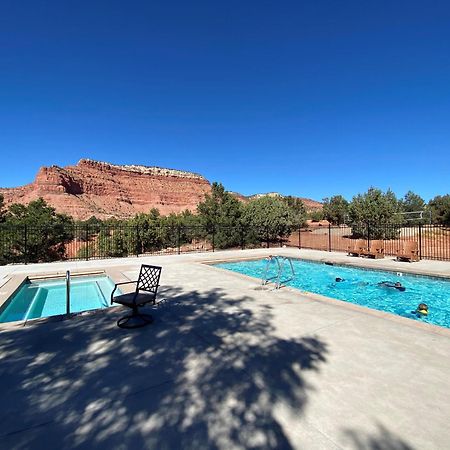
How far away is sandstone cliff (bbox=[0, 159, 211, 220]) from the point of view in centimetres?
6253

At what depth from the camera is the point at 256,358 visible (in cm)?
321

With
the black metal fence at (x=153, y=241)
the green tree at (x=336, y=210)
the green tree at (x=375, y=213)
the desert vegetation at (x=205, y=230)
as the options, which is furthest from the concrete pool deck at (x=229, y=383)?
the green tree at (x=336, y=210)

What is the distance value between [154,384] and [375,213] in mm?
22647

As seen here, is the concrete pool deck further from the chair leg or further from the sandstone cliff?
the sandstone cliff

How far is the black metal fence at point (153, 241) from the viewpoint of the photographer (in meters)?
14.7

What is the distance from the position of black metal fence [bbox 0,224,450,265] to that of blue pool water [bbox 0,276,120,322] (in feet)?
12.2

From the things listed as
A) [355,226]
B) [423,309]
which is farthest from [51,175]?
[423,309]

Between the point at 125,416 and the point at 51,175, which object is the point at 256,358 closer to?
the point at 125,416

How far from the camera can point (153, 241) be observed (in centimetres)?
2094

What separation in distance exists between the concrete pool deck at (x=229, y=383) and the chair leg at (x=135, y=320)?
0.17 meters

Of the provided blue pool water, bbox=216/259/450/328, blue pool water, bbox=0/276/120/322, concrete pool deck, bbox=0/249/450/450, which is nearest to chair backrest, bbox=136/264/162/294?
concrete pool deck, bbox=0/249/450/450

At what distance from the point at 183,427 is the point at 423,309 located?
6.47 m

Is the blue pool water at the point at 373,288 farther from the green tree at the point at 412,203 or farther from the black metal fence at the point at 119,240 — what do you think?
the green tree at the point at 412,203

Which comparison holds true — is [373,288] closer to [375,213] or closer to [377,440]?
[377,440]
